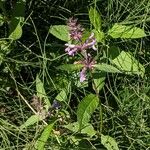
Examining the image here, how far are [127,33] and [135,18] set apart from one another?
0.20 meters

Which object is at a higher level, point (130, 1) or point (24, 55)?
point (130, 1)

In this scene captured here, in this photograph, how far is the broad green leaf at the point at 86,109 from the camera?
1012 millimetres

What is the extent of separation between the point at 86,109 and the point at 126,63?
18 centimetres

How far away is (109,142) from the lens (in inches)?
45.3

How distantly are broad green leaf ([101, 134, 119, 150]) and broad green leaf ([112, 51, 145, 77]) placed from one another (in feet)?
0.62

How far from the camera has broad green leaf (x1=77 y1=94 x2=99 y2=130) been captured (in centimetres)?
101

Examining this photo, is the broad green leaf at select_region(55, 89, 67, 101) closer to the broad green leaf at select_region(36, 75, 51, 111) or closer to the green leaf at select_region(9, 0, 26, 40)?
the broad green leaf at select_region(36, 75, 51, 111)

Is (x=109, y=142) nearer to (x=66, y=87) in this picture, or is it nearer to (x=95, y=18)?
(x=66, y=87)

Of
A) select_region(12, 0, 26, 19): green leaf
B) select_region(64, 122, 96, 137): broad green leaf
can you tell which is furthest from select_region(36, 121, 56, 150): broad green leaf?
select_region(12, 0, 26, 19): green leaf

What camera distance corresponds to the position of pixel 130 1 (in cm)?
130

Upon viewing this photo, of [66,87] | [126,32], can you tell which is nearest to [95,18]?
[126,32]

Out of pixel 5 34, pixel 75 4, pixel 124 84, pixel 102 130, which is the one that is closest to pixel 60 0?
pixel 75 4

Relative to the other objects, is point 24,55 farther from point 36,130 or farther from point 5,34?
point 36,130

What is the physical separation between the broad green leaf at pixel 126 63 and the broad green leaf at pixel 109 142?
0.62 feet
